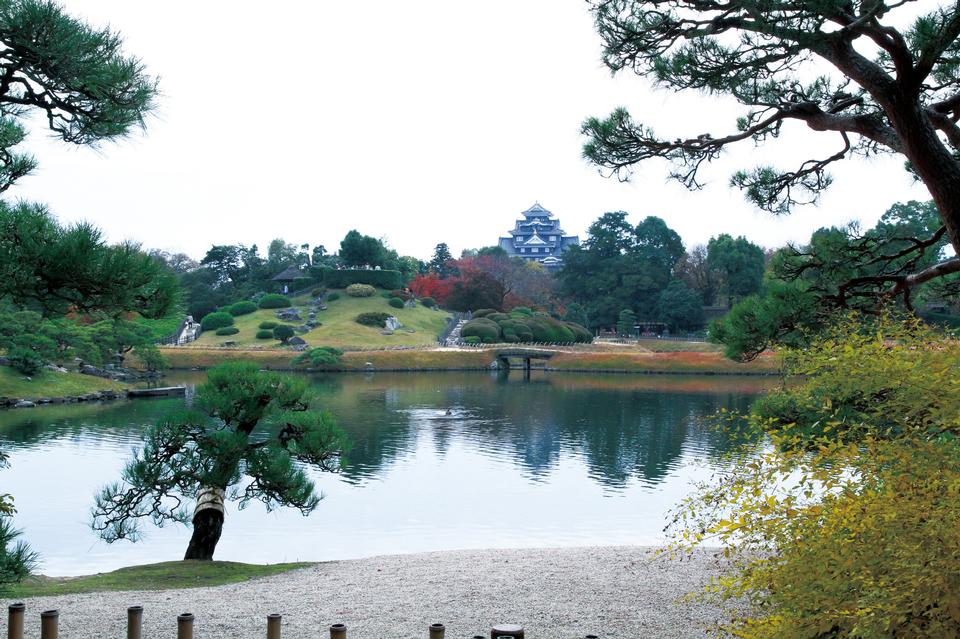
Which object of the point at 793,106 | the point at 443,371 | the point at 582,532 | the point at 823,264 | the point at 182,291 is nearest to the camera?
the point at 182,291

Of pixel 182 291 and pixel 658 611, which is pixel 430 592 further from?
pixel 182 291

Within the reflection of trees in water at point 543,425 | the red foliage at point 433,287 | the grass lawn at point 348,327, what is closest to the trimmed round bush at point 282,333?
the grass lawn at point 348,327

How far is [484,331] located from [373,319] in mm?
6909

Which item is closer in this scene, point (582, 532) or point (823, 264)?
point (823, 264)

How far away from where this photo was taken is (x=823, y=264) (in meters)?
7.38

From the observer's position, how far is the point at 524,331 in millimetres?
46844

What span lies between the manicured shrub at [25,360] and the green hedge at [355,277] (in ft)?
98.2

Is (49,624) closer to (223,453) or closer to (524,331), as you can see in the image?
(223,453)

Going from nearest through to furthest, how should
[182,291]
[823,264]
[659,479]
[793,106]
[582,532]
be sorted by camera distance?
[182,291] → [793,106] → [823,264] → [582,532] → [659,479]

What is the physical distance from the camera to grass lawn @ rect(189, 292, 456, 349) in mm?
44281

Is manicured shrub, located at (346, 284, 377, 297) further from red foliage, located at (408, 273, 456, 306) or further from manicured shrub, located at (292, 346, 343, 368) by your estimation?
manicured shrub, located at (292, 346, 343, 368)

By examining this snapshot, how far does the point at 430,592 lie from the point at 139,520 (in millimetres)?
7157

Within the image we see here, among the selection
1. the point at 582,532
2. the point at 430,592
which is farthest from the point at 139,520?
the point at 430,592

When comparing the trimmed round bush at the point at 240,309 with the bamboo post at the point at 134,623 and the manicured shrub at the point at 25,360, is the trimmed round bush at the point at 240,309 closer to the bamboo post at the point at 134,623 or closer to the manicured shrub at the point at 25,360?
the manicured shrub at the point at 25,360
